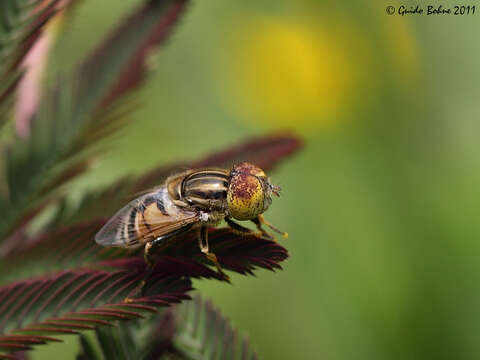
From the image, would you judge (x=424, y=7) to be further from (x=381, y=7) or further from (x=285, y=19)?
(x=285, y=19)

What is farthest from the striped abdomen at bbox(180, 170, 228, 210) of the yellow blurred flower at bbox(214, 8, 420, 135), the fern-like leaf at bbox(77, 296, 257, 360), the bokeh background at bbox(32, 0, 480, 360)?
the yellow blurred flower at bbox(214, 8, 420, 135)

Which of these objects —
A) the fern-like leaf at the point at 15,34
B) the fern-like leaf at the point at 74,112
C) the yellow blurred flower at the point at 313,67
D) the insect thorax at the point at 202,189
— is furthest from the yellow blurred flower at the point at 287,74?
the fern-like leaf at the point at 15,34

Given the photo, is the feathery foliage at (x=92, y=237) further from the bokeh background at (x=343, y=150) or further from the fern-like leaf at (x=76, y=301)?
the bokeh background at (x=343, y=150)

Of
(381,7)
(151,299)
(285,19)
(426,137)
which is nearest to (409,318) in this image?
(426,137)

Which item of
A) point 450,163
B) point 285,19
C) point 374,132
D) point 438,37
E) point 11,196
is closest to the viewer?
point 11,196

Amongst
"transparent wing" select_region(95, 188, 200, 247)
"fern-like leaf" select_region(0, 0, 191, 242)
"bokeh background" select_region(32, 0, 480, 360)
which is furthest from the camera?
"bokeh background" select_region(32, 0, 480, 360)

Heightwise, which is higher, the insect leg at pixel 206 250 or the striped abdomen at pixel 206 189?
the striped abdomen at pixel 206 189

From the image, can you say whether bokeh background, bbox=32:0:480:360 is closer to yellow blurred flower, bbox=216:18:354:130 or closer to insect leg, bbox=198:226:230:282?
yellow blurred flower, bbox=216:18:354:130

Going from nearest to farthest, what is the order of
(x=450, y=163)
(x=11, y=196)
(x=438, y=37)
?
(x=11, y=196)
(x=450, y=163)
(x=438, y=37)
